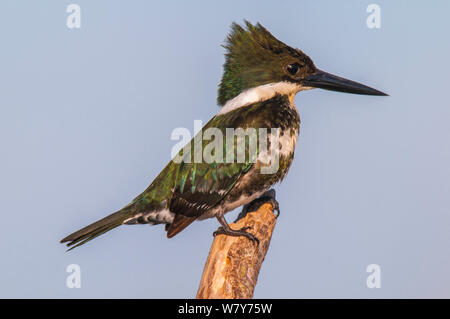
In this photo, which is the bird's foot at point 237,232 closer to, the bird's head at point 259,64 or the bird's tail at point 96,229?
the bird's tail at point 96,229

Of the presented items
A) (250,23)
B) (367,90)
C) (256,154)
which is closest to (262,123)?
(256,154)

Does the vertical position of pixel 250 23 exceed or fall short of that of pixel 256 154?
it exceeds it

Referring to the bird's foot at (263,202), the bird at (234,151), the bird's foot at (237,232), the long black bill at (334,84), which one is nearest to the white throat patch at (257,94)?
the bird at (234,151)

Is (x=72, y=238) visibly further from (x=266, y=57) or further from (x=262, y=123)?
(x=266, y=57)

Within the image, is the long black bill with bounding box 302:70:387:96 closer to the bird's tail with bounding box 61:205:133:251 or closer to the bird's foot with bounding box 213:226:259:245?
the bird's foot with bounding box 213:226:259:245

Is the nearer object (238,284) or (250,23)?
(238,284)

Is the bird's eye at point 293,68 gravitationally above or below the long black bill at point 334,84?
above

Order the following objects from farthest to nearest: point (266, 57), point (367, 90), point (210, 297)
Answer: point (367, 90), point (266, 57), point (210, 297)

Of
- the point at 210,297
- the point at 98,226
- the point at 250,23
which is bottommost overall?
the point at 210,297

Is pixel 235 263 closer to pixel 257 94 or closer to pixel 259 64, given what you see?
pixel 257 94
